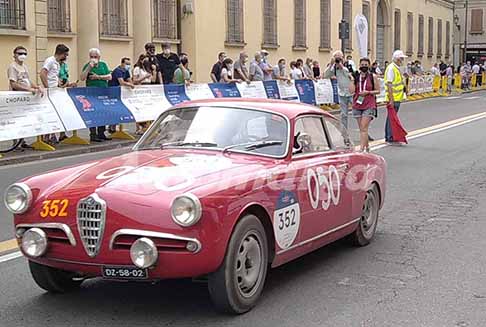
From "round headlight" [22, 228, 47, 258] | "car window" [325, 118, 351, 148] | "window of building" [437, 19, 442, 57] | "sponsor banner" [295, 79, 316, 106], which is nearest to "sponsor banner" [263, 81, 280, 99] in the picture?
"sponsor banner" [295, 79, 316, 106]

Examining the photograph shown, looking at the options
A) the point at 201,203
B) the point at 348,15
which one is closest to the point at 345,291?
the point at 201,203

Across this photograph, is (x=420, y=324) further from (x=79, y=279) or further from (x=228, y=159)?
(x=79, y=279)

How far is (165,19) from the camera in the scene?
85.0ft

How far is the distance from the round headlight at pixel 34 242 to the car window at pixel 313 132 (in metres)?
2.13

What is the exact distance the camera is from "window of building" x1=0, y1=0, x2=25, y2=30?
743 inches

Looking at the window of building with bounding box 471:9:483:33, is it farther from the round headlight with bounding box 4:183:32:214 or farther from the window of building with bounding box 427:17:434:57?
the round headlight with bounding box 4:183:32:214

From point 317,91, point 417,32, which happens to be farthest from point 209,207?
point 417,32

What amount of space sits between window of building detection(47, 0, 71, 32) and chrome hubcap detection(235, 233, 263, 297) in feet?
54.6

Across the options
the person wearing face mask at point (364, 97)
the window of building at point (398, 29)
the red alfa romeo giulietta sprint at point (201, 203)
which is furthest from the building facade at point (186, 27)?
the red alfa romeo giulietta sprint at point (201, 203)

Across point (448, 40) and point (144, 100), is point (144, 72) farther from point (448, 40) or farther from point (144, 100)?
point (448, 40)

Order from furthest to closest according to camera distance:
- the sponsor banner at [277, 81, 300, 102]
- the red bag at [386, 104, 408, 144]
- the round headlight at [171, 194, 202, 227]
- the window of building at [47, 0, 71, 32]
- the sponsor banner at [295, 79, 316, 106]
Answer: the sponsor banner at [295, 79, 316, 106] → the sponsor banner at [277, 81, 300, 102] → the window of building at [47, 0, 71, 32] → the red bag at [386, 104, 408, 144] → the round headlight at [171, 194, 202, 227]

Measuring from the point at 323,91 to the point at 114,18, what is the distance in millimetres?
7415

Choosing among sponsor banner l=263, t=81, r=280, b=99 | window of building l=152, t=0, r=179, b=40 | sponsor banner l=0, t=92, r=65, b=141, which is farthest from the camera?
window of building l=152, t=0, r=179, b=40

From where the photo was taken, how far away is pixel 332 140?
698cm
